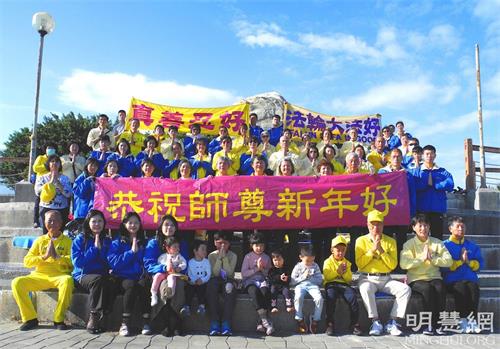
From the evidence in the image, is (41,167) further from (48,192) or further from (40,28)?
(40,28)

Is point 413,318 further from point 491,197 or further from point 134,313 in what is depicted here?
point 491,197

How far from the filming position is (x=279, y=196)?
253 inches

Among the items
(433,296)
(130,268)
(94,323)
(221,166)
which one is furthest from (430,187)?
(94,323)

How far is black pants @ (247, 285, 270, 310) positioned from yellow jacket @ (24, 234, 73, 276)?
2.42 metres

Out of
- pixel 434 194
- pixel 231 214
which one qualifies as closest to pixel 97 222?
pixel 231 214

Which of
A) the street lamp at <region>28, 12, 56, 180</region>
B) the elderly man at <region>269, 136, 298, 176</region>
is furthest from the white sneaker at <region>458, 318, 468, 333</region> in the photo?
the street lamp at <region>28, 12, 56, 180</region>

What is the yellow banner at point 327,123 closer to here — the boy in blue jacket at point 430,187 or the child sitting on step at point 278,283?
the boy in blue jacket at point 430,187

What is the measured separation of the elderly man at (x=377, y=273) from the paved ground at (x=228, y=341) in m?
0.33

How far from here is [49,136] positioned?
2030cm

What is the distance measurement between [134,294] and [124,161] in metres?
3.26

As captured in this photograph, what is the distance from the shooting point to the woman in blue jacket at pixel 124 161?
756cm

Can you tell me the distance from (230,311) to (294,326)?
0.82 meters

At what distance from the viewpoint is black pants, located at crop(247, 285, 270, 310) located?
5066 millimetres

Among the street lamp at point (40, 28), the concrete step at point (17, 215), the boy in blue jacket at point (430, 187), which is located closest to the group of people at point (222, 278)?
the boy in blue jacket at point (430, 187)
